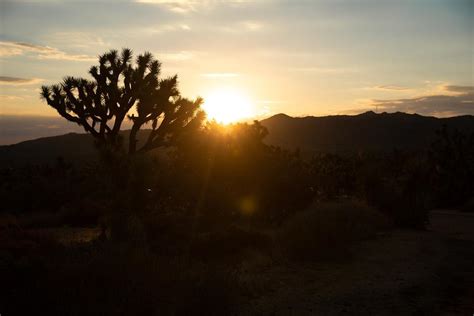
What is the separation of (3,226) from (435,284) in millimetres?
10266

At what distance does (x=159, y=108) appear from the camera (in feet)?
61.9

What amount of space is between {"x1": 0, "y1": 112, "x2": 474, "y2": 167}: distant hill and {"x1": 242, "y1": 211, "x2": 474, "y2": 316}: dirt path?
7413cm

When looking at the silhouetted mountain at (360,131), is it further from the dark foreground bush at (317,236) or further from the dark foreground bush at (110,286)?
the dark foreground bush at (110,286)

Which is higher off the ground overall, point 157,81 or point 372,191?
point 157,81

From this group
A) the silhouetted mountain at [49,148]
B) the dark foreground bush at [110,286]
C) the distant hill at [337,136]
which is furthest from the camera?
the distant hill at [337,136]

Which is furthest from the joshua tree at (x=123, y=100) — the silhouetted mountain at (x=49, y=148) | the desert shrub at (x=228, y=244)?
the silhouetted mountain at (x=49, y=148)

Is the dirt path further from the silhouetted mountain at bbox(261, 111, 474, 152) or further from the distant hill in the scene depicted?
the silhouetted mountain at bbox(261, 111, 474, 152)

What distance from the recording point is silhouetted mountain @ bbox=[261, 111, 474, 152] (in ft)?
305

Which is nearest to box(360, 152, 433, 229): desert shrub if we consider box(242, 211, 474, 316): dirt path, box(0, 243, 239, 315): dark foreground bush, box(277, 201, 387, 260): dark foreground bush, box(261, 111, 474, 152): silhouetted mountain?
box(277, 201, 387, 260): dark foreground bush

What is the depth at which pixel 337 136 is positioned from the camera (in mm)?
99250

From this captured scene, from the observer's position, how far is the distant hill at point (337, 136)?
295 ft

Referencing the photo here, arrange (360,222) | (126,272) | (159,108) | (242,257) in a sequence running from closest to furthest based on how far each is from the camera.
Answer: (126,272), (242,257), (360,222), (159,108)

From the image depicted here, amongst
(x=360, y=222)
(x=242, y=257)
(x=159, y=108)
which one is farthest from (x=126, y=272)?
(x=159, y=108)

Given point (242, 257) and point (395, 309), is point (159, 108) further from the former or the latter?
point (395, 309)
